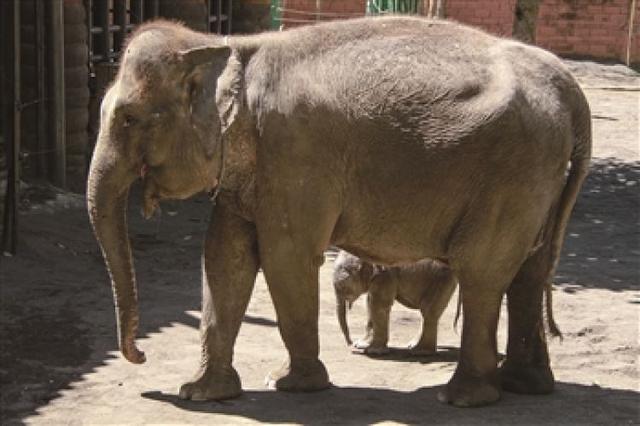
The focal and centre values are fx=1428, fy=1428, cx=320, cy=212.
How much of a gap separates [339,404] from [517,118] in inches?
64.9

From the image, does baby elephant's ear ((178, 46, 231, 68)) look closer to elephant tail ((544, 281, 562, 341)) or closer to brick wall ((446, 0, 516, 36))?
elephant tail ((544, 281, 562, 341))

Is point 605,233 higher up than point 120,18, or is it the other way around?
point 120,18

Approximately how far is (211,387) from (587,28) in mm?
21082

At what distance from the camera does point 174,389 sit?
7.30 metres

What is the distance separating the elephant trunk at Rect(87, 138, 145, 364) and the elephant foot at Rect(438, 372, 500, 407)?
1.60 metres

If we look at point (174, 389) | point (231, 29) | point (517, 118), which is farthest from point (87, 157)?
point (517, 118)

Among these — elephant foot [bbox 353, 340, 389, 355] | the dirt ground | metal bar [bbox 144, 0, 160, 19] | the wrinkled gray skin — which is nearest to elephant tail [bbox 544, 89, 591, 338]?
the wrinkled gray skin

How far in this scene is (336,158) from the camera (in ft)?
22.4

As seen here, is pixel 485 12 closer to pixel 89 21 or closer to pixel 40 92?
pixel 89 21

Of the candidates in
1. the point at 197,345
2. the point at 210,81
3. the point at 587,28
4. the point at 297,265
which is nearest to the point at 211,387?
the point at 297,265

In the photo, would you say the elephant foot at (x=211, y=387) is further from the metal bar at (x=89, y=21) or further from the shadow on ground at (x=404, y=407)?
the metal bar at (x=89, y=21)

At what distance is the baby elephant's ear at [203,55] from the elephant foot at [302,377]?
1587 millimetres

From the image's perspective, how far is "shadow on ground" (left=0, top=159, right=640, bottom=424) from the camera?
708cm

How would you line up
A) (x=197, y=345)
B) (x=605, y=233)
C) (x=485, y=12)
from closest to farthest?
(x=197, y=345) < (x=605, y=233) < (x=485, y=12)
